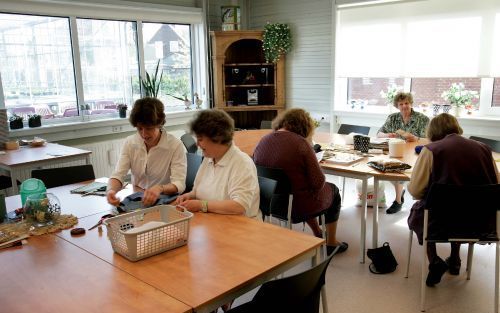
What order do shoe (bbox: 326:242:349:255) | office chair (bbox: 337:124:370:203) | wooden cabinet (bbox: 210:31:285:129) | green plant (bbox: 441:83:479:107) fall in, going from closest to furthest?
shoe (bbox: 326:242:349:255) < office chair (bbox: 337:124:370:203) < green plant (bbox: 441:83:479:107) < wooden cabinet (bbox: 210:31:285:129)

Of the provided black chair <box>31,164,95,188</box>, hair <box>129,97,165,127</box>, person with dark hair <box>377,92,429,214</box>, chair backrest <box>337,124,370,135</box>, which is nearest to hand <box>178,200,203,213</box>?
hair <box>129,97,165,127</box>

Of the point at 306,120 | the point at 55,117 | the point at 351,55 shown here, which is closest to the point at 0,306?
Answer: the point at 306,120

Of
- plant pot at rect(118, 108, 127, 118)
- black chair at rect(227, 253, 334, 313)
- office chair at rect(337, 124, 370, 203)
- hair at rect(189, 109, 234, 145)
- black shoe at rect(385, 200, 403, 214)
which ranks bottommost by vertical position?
black shoe at rect(385, 200, 403, 214)

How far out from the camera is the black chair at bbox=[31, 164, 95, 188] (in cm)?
297

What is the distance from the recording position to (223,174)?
223cm

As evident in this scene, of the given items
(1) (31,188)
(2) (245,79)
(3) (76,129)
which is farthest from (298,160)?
(2) (245,79)

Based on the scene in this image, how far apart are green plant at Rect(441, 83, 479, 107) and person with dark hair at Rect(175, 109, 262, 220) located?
359 cm

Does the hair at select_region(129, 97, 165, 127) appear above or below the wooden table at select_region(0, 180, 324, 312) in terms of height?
above

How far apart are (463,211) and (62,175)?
2.63 meters

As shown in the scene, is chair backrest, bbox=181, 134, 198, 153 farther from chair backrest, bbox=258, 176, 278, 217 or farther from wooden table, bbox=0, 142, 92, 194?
chair backrest, bbox=258, 176, 278, 217

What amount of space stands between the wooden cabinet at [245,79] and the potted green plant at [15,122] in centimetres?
256

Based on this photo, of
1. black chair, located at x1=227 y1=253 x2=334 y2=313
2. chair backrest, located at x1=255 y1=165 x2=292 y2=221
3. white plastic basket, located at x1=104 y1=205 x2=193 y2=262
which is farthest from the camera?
chair backrest, located at x1=255 y1=165 x2=292 y2=221

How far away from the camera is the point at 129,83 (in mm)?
→ 5738

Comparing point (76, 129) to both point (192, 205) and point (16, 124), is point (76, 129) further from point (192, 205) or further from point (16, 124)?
point (192, 205)
